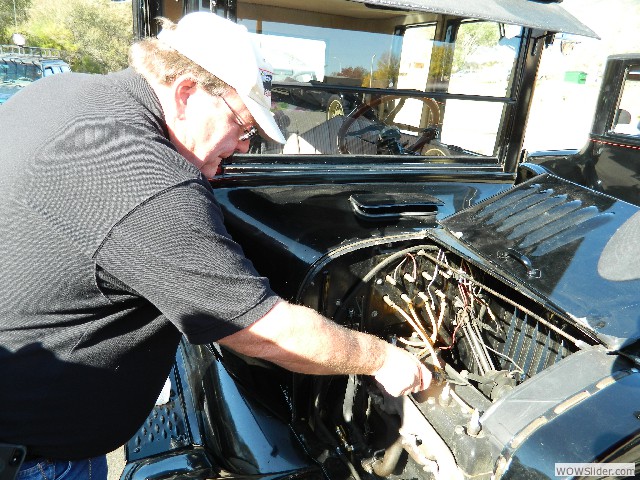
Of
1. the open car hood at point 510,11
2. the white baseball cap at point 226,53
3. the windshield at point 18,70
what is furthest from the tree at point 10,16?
the white baseball cap at point 226,53

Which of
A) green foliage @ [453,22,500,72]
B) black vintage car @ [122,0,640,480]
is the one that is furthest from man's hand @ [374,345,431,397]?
green foliage @ [453,22,500,72]

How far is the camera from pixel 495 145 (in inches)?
104

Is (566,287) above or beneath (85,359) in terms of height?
above

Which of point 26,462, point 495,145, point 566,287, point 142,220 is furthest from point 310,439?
point 495,145

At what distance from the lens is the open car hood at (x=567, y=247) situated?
1.35 meters

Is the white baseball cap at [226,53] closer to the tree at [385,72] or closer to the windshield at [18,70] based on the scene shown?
the tree at [385,72]

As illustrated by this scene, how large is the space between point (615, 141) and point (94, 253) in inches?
220

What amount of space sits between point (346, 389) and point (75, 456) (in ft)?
2.94

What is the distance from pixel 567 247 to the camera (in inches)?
64.6

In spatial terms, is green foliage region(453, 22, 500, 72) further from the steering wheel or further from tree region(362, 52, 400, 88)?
tree region(362, 52, 400, 88)

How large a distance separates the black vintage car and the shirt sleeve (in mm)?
573

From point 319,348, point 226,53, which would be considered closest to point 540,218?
point 319,348

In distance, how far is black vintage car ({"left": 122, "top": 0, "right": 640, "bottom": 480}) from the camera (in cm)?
139

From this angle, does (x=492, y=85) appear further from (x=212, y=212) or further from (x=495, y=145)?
(x=212, y=212)
